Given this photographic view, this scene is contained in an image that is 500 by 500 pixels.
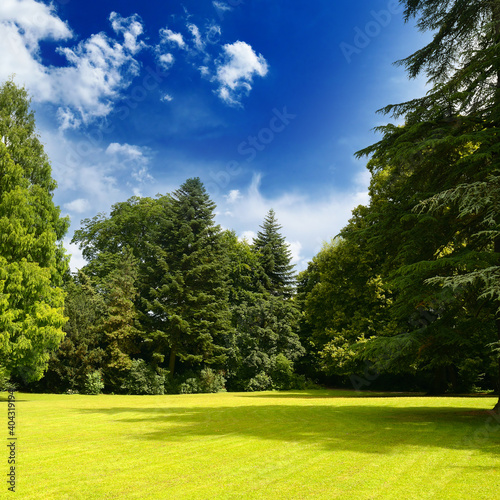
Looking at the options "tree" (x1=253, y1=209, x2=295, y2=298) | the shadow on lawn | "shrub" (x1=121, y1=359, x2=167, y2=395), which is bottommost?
"shrub" (x1=121, y1=359, x2=167, y2=395)

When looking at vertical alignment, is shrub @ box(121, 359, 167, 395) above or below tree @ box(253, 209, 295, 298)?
below

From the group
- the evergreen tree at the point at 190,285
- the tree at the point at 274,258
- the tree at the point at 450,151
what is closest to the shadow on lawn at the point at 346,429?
the tree at the point at 450,151

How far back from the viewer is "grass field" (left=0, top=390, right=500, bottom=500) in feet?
14.8

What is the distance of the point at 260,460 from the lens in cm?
595

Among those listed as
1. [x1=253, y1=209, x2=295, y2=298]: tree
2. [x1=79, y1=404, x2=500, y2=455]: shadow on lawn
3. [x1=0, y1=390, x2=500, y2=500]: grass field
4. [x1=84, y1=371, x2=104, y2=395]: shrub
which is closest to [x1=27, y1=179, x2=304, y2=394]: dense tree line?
[x1=84, y1=371, x2=104, y2=395]: shrub

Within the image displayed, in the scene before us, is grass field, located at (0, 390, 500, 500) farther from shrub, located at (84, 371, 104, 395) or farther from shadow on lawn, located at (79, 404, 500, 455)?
shrub, located at (84, 371, 104, 395)

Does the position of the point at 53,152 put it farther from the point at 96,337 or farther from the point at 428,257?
the point at 428,257

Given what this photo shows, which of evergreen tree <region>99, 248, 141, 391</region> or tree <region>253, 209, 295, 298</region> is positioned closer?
evergreen tree <region>99, 248, 141, 391</region>

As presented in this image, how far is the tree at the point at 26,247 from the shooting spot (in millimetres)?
17750

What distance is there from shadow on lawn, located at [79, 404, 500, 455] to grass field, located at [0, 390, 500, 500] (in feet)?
0.08

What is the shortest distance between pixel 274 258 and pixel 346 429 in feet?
106

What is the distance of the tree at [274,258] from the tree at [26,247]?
74.3ft

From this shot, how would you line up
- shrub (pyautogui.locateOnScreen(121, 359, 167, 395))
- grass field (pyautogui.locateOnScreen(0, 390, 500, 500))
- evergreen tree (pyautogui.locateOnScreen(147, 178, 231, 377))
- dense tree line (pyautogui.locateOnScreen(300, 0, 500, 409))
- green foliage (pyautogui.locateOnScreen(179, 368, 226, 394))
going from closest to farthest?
grass field (pyautogui.locateOnScreen(0, 390, 500, 500)) < dense tree line (pyautogui.locateOnScreen(300, 0, 500, 409)) < shrub (pyautogui.locateOnScreen(121, 359, 167, 395)) < green foliage (pyautogui.locateOnScreen(179, 368, 226, 394)) < evergreen tree (pyautogui.locateOnScreen(147, 178, 231, 377))

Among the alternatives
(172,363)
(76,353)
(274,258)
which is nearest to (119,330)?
(76,353)
